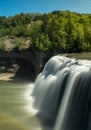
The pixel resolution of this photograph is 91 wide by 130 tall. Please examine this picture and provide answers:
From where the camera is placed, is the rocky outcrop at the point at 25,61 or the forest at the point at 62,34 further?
the forest at the point at 62,34

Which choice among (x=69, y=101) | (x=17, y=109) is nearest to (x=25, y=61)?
(x=17, y=109)

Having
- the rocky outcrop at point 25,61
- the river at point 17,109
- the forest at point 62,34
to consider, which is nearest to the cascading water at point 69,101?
the river at point 17,109

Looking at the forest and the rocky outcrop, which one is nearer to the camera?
the rocky outcrop

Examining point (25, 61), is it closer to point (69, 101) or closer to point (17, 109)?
point (17, 109)

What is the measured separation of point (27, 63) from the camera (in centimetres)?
5706

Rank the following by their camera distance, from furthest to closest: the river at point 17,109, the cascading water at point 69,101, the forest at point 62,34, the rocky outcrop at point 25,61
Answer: the forest at point 62,34, the rocky outcrop at point 25,61, the river at point 17,109, the cascading water at point 69,101

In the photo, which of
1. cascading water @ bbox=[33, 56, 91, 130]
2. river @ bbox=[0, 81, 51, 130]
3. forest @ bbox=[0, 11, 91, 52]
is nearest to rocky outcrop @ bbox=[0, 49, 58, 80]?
forest @ bbox=[0, 11, 91, 52]

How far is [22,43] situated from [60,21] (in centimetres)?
926

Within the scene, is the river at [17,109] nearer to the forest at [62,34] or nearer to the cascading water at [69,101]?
the cascading water at [69,101]

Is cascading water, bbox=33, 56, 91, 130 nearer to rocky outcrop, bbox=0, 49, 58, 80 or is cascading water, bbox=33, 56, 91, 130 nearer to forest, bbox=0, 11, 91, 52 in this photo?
rocky outcrop, bbox=0, 49, 58, 80

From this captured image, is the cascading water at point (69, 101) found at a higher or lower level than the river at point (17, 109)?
higher

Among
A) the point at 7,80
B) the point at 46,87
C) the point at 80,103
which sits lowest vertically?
the point at 7,80

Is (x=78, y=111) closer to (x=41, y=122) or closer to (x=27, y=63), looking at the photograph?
(x=41, y=122)

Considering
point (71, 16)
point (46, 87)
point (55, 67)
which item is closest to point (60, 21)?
point (71, 16)
